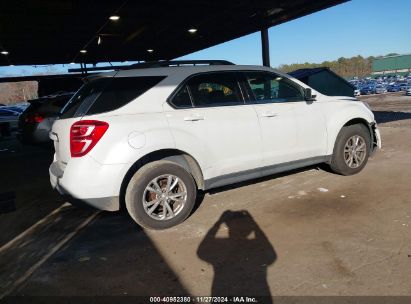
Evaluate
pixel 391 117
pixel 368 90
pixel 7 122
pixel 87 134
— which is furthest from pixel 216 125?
pixel 368 90

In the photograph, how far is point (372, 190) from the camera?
5086 mm

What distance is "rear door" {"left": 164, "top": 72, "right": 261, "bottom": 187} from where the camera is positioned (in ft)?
14.2

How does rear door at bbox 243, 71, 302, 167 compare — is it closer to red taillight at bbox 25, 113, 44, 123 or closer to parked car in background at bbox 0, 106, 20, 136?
red taillight at bbox 25, 113, 44, 123

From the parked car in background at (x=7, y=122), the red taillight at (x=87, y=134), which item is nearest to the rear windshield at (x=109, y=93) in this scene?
→ the red taillight at (x=87, y=134)

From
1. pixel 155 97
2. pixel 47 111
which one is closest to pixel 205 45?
pixel 47 111

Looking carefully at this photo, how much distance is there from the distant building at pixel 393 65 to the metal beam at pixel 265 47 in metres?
97.7

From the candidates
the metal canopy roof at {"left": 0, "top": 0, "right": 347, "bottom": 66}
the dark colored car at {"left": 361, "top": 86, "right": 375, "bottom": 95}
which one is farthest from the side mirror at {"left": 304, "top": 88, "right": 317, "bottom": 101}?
the dark colored car at {"left": 361, "top": 86, "right": 375, "bottom": 95}

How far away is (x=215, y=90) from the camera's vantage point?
15.3ft

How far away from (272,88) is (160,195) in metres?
2.15

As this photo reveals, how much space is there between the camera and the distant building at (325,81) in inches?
353

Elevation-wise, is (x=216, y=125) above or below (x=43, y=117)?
below

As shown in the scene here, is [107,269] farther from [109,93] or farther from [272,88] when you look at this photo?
[272,88]

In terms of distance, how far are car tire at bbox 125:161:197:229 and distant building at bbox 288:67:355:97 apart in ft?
18.5

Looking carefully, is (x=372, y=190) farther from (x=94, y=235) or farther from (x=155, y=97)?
(x=94, y=235)
